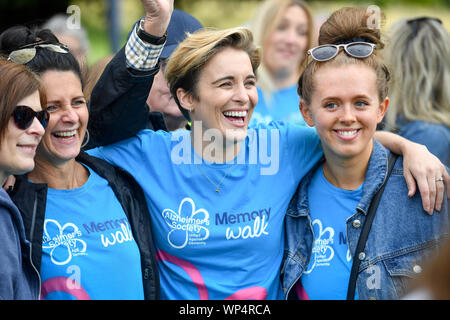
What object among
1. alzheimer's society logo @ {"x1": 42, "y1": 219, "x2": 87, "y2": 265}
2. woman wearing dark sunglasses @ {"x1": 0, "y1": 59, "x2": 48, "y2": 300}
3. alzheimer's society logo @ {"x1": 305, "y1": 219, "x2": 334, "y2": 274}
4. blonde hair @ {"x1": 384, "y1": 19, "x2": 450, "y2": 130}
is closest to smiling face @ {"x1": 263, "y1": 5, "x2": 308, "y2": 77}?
blonde hair @ {"x1": 384, "y1": 19, "x2": 450, "y2": 130}

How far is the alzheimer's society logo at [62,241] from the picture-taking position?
2512 millimetres

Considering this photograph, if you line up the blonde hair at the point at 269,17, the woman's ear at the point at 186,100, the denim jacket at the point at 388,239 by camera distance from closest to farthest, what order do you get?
the denim jacket at the point at 388,239 < the woman's ear at the point at 186,100 < the blonde hair at the point at 269,17

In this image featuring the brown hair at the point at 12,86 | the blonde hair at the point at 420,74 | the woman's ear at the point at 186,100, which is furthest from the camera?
the blonde hair at the point at 420,74

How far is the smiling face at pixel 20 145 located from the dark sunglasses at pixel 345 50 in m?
1.40

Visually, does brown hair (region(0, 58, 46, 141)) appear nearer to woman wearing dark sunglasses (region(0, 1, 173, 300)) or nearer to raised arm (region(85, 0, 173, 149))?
woman wearing dark sunglasses (region(0, 1, 173, 300))

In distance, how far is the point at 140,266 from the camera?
2695 mm

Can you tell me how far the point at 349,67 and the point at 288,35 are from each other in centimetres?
302

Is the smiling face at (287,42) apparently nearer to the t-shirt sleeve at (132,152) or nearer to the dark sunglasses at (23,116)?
the t-shirt sleeve at (132,152)

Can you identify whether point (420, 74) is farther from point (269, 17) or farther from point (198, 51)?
point (269, 17)

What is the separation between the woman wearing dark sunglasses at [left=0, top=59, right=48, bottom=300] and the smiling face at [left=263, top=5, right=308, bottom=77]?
354 cm

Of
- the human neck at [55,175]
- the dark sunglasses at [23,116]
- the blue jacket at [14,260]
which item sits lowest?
the blue jacket at [14,260]

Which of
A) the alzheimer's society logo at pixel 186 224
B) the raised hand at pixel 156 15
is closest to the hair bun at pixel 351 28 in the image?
the raised hand at pixel 156 15

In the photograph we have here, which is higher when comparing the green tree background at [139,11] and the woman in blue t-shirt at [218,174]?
the green tree background at [139,11]
